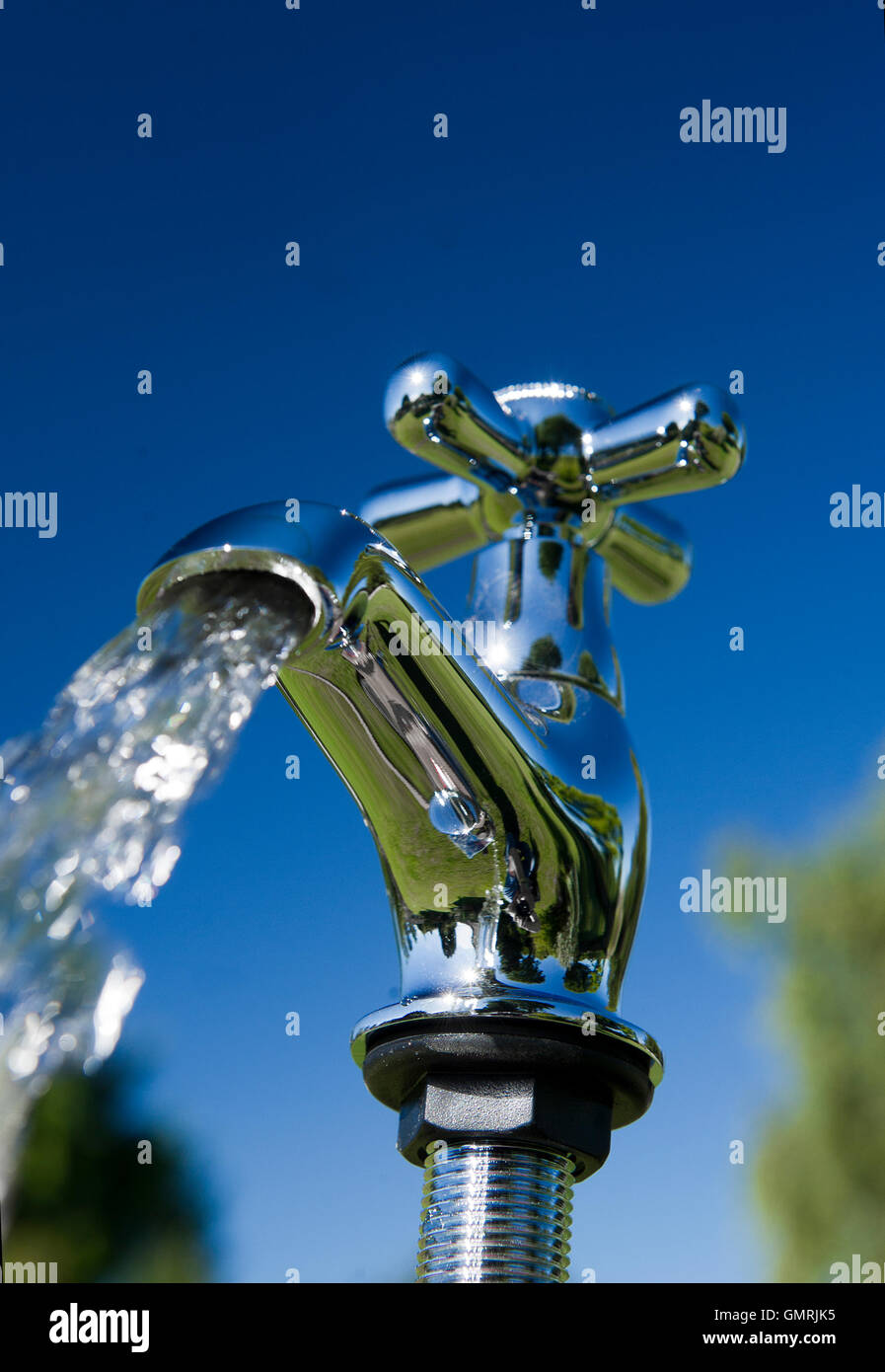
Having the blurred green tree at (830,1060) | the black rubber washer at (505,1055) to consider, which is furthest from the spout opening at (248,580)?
the blurred green tree at (830,1060)

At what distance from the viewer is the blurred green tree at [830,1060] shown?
3.08 m

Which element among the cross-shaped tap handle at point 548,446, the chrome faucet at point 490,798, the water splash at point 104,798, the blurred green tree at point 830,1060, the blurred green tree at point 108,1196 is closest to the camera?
the water splash at point 104,798

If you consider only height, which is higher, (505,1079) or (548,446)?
(548,446)

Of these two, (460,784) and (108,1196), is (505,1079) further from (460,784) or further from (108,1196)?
(108,1196)

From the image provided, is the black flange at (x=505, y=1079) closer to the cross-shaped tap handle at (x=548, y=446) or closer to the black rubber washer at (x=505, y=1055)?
the black rubber washer at (x=505, y=1055)

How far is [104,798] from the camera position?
1.63 feet

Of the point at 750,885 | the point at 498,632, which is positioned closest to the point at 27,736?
the point at 498,632

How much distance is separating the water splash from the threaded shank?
0.70 ft

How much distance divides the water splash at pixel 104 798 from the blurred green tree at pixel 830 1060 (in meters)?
2.73

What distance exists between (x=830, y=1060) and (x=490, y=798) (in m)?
3.02

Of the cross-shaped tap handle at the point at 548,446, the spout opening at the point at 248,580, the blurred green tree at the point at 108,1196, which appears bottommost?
the blurred green tree at the point at 108,1196

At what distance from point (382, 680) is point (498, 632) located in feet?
0.55

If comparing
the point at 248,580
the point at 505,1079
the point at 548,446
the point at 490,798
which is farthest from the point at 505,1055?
the point at 548,446

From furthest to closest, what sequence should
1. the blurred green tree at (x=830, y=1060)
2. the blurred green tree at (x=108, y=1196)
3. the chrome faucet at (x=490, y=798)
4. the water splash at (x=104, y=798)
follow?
1. the blurred green tree at (x=108, y=1196)
2. the blurred green tree at (x=830, y=1060)
3. the chrome faucet at (x=490, y=798)
4. the water splash at (x=104, y=798)
